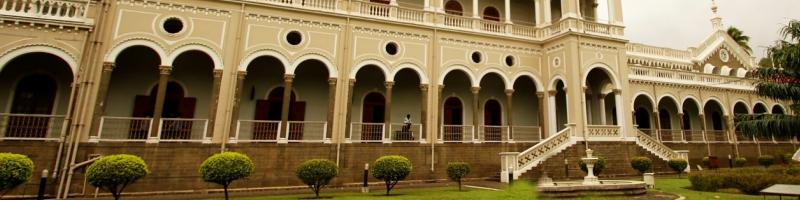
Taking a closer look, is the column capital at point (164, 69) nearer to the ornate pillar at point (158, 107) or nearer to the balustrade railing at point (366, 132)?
the ornate pillar at point (158, 107)

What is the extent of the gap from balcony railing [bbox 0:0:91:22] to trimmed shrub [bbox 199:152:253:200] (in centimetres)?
722

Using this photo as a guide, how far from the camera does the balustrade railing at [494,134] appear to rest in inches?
689

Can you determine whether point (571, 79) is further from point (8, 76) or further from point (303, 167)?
point (8, 76)

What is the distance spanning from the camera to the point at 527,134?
19297 mm

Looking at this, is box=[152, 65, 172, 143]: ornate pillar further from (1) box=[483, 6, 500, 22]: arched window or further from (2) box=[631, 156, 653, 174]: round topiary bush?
(2) box=[631, 156, 653, 174]: round topiary bush

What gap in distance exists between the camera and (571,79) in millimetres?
17359

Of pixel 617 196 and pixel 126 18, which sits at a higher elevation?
pixel 126 18

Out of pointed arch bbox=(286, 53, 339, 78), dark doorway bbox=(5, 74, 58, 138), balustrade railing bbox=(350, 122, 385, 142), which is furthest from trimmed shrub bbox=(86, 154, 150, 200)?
dark doorway bbox=(5, 74, 58, 138)

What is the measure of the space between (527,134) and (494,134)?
2.23 m

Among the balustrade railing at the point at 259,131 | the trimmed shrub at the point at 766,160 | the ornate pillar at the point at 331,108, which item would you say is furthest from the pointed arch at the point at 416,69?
the trimmed shrub at the point at 766,160

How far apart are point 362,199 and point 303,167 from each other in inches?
66.2

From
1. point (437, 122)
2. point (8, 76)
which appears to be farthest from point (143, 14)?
point (437, 122)

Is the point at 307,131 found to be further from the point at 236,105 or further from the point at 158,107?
the point at 158,107

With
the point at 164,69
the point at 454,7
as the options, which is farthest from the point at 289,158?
the point at 454,7
